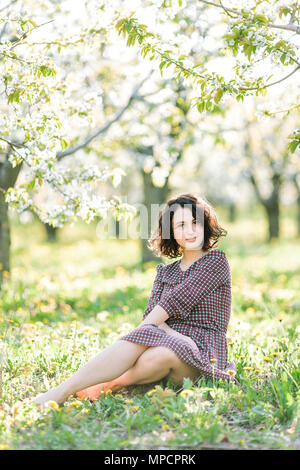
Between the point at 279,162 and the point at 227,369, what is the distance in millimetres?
14130

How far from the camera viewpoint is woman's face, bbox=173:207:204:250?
3.39 m

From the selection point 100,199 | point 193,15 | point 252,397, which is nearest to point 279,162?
point 193,15

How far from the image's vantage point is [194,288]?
3205mm

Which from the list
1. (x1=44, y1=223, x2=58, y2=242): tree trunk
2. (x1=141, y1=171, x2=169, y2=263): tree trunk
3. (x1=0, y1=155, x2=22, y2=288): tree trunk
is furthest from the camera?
(x1=44, y1=223, x2=58, y2=242): tree trunk

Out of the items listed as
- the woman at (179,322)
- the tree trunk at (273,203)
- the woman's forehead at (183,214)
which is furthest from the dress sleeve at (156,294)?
the tree trunk at (273,203)

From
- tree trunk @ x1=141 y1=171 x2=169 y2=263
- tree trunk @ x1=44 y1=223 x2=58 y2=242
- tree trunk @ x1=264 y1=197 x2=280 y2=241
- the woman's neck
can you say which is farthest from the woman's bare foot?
tree trunk @ x1=44 y1=223 x2=58 y2=242

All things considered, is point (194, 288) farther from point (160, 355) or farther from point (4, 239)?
point (4, 239)

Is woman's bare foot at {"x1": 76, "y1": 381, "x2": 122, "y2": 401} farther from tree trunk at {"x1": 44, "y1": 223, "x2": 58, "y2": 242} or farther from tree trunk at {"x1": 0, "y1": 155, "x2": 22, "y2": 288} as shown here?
tree trunk at {"x1": 44, "y1": 223, "x2": 58, "y2": 242}

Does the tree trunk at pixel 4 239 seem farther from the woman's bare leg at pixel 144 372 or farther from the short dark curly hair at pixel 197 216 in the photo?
the woman's bare leg at pixel 144 372

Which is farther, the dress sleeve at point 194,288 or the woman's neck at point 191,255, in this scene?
the woman's neck at point 191,255

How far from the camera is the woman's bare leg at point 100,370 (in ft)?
9.55

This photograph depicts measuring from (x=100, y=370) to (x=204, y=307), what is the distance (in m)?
0.78

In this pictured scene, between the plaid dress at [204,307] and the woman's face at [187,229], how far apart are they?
123 mm

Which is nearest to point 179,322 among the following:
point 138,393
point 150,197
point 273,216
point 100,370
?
point 138,393
